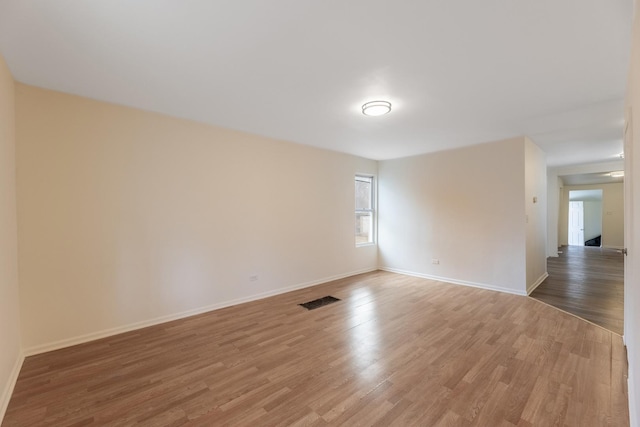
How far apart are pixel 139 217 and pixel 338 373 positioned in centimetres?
275

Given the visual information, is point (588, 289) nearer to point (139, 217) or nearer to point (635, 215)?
point (635, 215)

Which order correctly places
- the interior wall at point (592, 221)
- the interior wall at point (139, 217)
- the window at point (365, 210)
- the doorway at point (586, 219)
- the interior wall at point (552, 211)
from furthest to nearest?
the interior wall at point (592, 221), the doorway at point (586, 219), the interior wall at point (552, 211), the window at point (365, 210), the interior wall at point (139, 217)

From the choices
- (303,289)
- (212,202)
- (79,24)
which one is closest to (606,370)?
(303,289)

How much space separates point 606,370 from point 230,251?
13.5 feet

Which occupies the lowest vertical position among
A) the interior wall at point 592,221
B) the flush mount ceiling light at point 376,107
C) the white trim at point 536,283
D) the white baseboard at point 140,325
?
the white baseboard at point 140,325

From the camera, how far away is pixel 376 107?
A: 3.04m

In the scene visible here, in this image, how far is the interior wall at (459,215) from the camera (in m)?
4.50

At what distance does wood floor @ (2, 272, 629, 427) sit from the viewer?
1829mm

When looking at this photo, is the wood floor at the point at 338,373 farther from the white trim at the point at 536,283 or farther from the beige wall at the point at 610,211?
the beige wall at the point at 610,211

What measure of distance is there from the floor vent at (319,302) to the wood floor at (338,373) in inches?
12.3

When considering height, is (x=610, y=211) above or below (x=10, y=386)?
above

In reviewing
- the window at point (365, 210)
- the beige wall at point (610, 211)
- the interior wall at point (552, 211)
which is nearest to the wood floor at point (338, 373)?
the window at point (365, 210)

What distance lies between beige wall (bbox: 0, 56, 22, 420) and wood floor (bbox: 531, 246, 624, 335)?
18.6ft

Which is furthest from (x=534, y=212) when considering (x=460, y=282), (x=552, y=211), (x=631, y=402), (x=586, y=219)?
(x=586, y=219)
